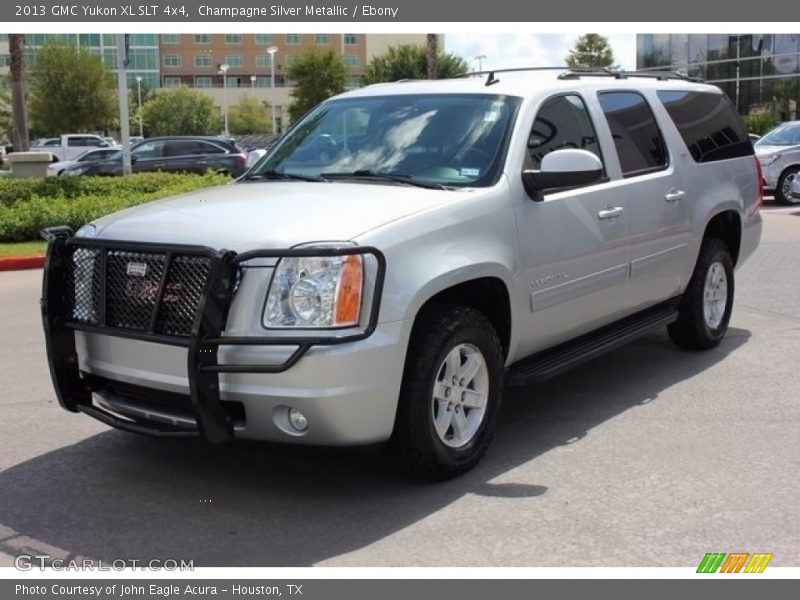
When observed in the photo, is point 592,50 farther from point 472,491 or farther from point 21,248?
point 472,491

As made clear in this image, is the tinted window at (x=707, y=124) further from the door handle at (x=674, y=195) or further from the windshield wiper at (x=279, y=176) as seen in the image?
the windshield wiper at (x=279, y=176)

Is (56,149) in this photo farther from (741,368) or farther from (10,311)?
(741,368)

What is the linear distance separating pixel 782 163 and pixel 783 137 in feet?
2.83

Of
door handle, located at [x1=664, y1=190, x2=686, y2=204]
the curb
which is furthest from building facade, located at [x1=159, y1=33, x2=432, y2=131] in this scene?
door handle, located at [x1=664, y1=190, x2=686, y2=204]

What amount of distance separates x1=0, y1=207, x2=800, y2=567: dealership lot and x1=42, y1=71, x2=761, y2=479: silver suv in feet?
1.20

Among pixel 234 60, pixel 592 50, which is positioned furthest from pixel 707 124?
pixel 234 60

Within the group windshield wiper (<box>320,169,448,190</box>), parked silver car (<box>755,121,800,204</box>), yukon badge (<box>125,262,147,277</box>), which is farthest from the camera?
parked silver car (<box>755,121,800,204</box>)

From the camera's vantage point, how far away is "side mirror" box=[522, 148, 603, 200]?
509 cm

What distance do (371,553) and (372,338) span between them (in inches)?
35.6

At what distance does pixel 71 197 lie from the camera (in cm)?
1625

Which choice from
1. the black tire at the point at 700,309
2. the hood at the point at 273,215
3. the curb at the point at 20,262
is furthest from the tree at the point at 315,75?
the hood at the point at 273,215

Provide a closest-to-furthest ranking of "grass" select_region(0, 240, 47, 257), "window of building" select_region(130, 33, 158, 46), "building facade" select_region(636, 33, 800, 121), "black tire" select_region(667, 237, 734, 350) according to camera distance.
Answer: "black tire" select_region(667, 237, 734, 350) → "grass" select_region(0, 240, 47, 257) → "building facade" select_region(636, 33, 800, 121) → "window of building" select_region(130, 33, 158, 46)

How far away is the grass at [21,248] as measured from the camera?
13.2 meters

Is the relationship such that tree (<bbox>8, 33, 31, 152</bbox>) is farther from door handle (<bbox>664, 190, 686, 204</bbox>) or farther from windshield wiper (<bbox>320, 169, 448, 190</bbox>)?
door handle (<bbox>664, 190, 686, 204</bbox>)
